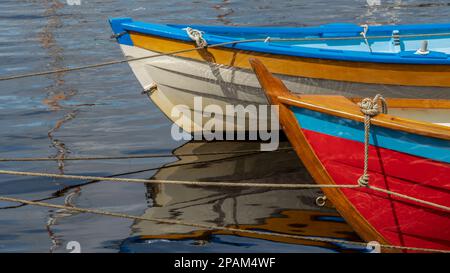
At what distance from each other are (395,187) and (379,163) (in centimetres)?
23

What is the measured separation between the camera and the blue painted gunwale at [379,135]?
18.9ft

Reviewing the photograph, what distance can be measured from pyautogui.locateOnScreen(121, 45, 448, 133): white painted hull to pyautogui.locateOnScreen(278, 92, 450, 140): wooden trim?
2.78m

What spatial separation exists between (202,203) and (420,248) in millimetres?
2545

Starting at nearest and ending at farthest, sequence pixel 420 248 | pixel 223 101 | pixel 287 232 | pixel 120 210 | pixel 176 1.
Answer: pixel 420 248 < pixel 287 232 < pixel 120 210 < pixel 223 101 < pixel 176 1

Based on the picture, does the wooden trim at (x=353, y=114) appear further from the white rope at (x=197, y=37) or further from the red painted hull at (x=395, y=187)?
the white rope at (x=197, y=37)

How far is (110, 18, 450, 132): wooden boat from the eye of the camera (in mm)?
8719

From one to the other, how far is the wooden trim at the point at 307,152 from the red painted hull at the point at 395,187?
1.9 inches

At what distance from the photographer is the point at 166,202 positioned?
26.6 feet

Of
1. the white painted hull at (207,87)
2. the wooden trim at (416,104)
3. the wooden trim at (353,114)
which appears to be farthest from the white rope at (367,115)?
the white painted hull at (207,87)

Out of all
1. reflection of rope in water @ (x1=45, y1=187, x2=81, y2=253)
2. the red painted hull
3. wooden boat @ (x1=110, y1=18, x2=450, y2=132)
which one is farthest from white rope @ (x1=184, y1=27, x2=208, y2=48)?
the red painted hull

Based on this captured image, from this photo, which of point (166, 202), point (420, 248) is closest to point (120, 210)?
point (166, 202)

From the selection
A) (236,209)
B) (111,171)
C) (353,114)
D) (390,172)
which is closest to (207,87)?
(111,171)

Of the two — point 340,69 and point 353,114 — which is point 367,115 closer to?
point 353,114
